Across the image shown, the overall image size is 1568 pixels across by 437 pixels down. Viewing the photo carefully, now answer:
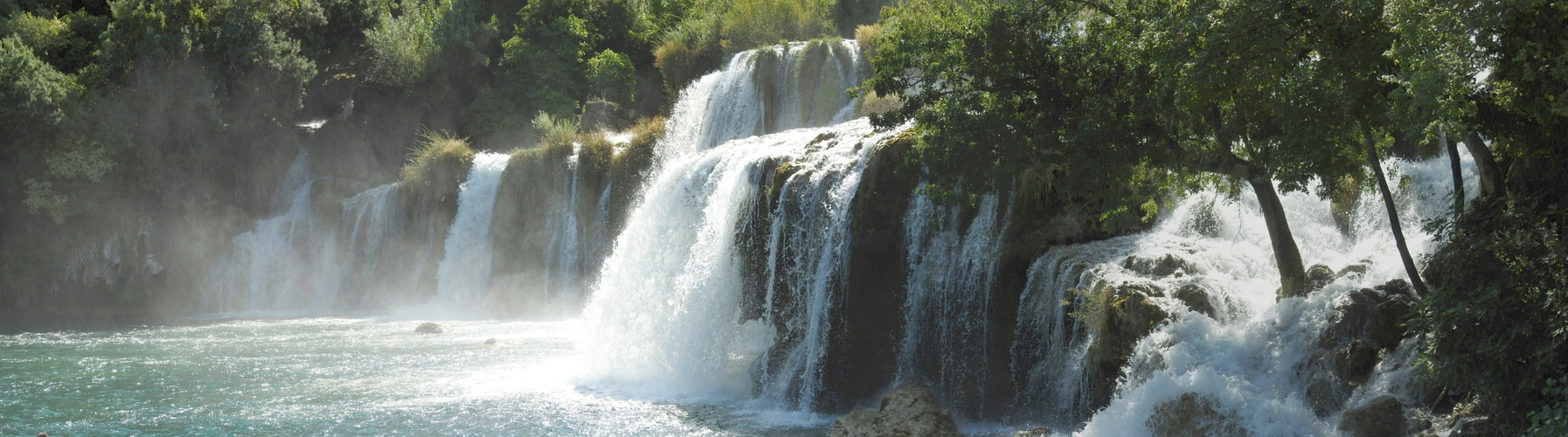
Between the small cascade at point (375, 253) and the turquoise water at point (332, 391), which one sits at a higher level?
the small cascade at point (375, 253)

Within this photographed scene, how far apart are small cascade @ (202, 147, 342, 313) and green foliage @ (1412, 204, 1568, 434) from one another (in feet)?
96.2

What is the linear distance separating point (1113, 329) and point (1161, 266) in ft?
4.06

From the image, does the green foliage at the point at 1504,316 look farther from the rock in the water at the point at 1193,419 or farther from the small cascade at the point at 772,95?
the small cascade at the point at 772,95

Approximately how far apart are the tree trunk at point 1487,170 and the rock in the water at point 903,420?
6060 mm

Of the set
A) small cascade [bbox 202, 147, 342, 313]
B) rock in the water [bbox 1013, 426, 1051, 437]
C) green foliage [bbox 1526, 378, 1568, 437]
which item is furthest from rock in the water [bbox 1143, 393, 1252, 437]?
small cascade [bbox 202, 147, 342, 313]

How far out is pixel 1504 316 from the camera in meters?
8.68

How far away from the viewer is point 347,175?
35344 millimetres

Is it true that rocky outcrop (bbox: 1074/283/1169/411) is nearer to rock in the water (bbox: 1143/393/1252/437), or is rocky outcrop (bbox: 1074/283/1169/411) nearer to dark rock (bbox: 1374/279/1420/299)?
rock in the water (bbox: 1143/393/1252/437)

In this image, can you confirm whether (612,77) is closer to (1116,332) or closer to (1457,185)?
(1116,332)

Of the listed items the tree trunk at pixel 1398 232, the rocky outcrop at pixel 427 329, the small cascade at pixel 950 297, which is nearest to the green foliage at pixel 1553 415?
the tree trunk at pixel 1398 232

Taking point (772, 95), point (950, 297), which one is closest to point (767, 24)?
point (772, 95)

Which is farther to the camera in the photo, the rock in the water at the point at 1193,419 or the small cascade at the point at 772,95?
the small cascade at the point at 772,95

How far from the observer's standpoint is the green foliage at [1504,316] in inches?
332

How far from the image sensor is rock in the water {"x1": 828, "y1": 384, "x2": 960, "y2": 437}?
43.1 ft
